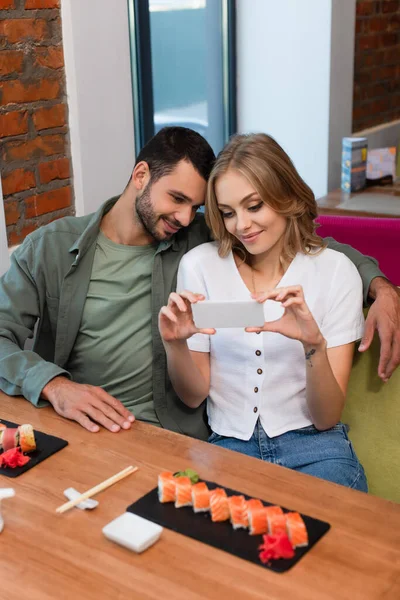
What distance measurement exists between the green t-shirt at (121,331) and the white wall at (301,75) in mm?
1902

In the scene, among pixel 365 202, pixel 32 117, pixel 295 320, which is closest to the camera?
pixel 295 320

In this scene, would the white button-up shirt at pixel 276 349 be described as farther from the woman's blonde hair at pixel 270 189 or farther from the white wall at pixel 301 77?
the white wall at pixel 301 77

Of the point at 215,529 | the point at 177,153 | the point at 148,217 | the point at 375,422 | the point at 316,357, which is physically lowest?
the point at 375,422

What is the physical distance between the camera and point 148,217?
1911 millimetres

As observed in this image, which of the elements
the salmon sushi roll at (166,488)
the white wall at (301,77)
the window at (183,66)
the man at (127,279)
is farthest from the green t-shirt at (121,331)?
the white wall at (301,77)

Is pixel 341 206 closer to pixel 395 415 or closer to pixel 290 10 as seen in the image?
pixel 290 10

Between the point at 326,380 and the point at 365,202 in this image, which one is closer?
the point at 326,380

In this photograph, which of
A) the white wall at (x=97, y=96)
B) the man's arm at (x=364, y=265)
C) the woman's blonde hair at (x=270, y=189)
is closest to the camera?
the woman's blonde hair at (x=270, y=189)

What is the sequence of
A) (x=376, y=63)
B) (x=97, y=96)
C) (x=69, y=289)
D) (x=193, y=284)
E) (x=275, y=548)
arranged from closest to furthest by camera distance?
(x=275, y=548) < (x=193, y=284) < (x=69, y=289) < (x=97, y=96) < (x=376, y=63)

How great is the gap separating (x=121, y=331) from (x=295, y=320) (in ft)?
1.78

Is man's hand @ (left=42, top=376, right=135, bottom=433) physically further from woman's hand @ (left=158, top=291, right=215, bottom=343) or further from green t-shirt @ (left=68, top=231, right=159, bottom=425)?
green t-shirt @ (left=68, top=231, right=159, bottom=425)

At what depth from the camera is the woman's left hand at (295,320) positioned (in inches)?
59.4

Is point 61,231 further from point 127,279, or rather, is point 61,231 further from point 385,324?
point 385,324

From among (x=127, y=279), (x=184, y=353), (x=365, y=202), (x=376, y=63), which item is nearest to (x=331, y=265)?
(x=184, y=353)
